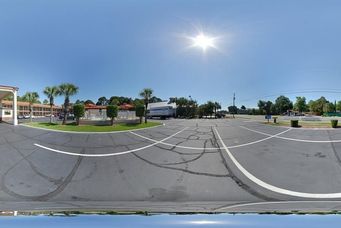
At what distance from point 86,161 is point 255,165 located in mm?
1597

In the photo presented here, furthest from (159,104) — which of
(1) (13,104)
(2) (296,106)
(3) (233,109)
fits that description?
(1) (13,104)

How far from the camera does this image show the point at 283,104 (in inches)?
70.9

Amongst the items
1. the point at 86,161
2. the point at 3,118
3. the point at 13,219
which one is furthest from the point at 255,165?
the point at 3,118

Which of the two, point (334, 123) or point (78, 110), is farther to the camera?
point (334, 123)

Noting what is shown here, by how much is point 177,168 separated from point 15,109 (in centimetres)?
149

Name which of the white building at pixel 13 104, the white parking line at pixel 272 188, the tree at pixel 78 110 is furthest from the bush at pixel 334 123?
the white building at pixel 13 104

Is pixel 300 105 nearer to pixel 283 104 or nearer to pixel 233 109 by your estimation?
pixel 283 104

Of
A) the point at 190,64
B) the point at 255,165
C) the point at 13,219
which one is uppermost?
the point at 190,64

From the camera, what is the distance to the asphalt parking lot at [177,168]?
192 cm

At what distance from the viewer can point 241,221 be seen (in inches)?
64.6

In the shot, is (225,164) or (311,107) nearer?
(311,107)

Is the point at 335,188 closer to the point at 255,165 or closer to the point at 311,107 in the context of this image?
the point at 255,165

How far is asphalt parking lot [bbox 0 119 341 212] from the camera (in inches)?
75.7

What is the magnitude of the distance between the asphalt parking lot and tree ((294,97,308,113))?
1.08 feet
